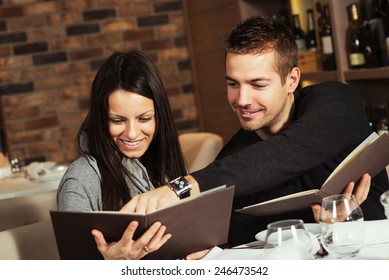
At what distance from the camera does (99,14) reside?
15.5ft

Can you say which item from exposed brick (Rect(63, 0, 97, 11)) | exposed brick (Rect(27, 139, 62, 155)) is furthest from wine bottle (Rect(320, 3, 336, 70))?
exposed brick (Rect(27, 139, 62, 155))

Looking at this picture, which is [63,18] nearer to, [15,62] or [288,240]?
[15,62]

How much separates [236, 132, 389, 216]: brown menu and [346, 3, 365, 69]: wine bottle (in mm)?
1438

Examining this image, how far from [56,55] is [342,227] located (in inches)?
141

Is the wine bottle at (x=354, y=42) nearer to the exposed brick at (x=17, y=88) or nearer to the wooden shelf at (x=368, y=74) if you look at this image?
the wooden shelf at (x=368, y=74)

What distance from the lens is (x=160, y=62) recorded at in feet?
16.0

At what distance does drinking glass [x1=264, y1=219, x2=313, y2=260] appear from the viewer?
1.31 metres

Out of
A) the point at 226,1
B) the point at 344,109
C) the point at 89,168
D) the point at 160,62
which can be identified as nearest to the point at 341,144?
the point at 344,109

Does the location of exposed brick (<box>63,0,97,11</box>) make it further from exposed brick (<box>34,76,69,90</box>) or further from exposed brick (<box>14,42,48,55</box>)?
exposed brick (<box>34,76,69,90</box>)

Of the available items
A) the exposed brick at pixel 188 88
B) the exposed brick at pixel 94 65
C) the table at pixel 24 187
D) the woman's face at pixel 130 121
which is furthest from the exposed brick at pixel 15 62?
the woman's face at pixel 130 121

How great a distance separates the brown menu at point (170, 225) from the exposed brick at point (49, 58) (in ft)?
10.4

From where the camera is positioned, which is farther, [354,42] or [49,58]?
[49,58]

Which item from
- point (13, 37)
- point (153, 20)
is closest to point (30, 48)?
point (13, 37)
